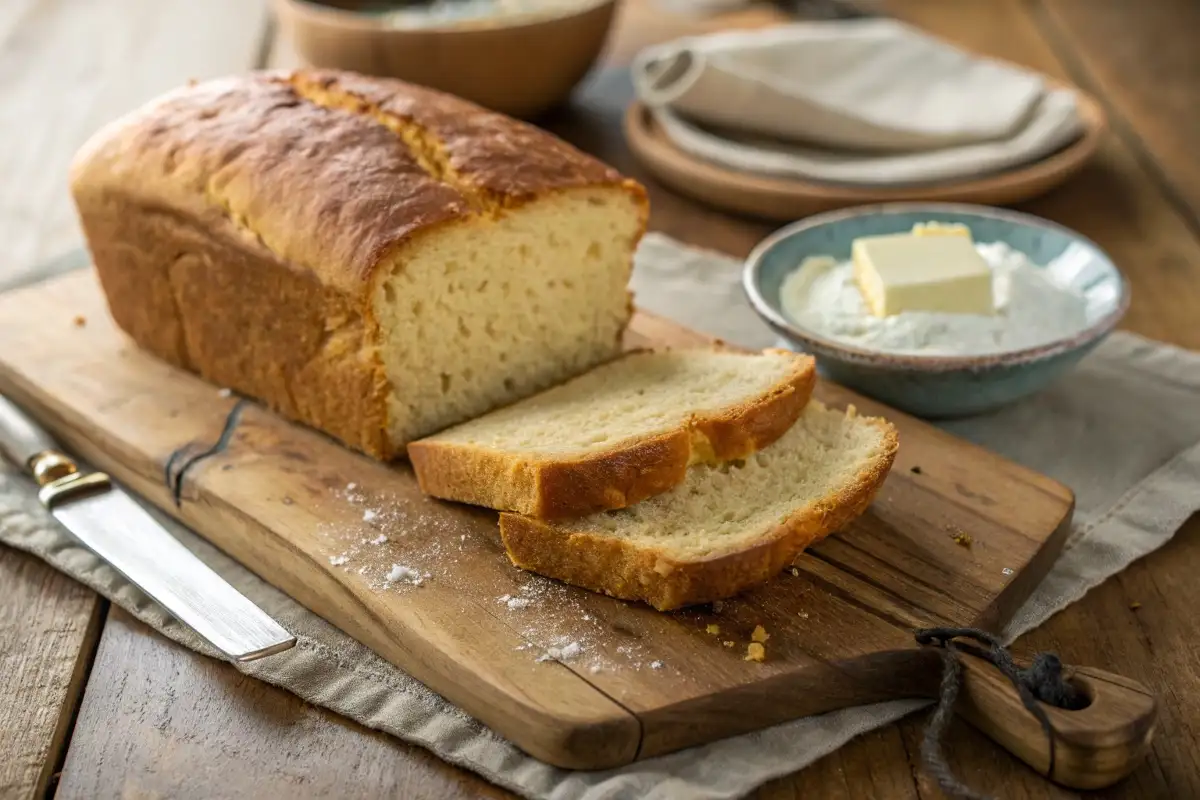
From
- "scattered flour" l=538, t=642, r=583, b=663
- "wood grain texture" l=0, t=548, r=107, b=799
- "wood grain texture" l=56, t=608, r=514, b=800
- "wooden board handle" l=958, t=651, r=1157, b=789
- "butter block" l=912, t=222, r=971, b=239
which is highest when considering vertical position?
→ "butter block" l=912, t=222, r=971, b=239

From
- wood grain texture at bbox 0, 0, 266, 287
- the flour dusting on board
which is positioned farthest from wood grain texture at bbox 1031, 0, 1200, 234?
wood grain texture at bbox 0, 0, 266, 287

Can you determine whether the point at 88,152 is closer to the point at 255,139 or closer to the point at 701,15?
the point at 255,139

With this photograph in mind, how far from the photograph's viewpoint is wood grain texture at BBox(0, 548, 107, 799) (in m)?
2.03

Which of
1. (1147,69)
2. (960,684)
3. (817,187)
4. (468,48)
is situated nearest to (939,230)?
(817,187)

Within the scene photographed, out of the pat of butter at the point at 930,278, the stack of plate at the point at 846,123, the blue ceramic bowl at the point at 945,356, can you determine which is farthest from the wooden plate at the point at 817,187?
the pat of butter at the point at 930,278

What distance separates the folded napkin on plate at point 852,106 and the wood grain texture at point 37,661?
2.32 meters

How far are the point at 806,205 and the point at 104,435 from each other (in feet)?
6.80

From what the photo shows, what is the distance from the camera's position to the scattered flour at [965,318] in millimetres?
2832

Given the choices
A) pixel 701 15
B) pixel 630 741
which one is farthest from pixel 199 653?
pixel 701 15

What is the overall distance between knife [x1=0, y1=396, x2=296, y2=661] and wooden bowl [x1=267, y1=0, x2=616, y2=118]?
173cm

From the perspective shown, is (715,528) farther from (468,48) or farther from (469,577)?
(468,48)

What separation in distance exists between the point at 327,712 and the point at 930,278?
159cm

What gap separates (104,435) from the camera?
279 centimetres

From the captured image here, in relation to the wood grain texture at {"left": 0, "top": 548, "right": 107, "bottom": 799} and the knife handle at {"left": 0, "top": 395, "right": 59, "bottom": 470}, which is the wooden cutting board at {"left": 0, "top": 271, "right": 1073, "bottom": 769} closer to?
the knife handle at {"left": 0, "top": 395, "right": 59, "bottom": 470}
